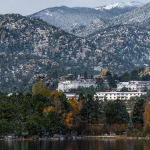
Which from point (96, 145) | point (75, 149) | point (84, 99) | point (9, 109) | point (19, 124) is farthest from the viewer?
point (84, 99)

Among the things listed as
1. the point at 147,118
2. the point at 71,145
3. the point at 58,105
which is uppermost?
the point at 58,105

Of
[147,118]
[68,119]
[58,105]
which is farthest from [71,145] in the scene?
[147,118]

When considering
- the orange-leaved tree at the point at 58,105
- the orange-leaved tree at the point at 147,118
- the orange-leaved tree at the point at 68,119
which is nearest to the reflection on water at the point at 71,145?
the orange-leaved tree at the point at 68,119

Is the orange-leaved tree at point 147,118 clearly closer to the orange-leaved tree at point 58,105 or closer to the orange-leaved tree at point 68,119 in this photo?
the orange-leaved tree at point 68,119

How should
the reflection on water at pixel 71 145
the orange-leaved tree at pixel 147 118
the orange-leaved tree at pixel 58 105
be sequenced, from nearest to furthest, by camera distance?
the reflection on water at pixel 71 145 < the orange-leaved tree at pixel 147 118 < the orange-leaved tree at pixel 58 105

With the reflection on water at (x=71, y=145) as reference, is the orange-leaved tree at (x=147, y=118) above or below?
above

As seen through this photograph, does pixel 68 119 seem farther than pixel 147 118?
Yes

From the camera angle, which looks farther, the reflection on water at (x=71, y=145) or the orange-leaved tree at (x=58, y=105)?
the orange-leaved tree at (x=58, y=105)

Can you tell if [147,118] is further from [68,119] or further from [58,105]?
[58,105]

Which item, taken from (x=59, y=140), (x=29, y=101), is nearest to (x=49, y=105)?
(x=29, y=101)

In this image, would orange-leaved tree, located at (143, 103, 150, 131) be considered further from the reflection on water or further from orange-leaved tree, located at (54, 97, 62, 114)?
orange-leaved tree, located at (54, 97, 62, 114)

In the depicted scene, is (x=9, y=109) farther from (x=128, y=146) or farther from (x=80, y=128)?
(x=128, y=146)

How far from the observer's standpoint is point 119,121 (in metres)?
125

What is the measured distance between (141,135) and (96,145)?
75.8ft
